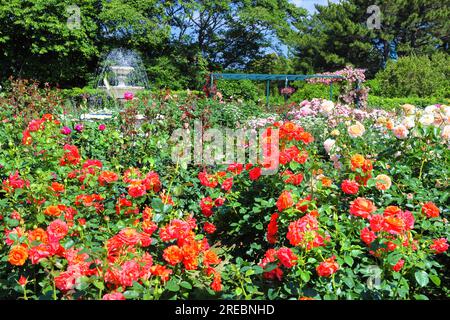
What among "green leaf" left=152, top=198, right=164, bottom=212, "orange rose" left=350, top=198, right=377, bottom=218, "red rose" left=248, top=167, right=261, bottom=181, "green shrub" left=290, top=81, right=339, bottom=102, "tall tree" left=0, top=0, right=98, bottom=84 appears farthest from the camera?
"tall tree" left=0, top=0, right=98, bottom=84

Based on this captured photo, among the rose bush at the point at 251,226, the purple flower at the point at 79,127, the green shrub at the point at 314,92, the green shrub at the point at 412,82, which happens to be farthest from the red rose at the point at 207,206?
the green shrub at the point at 412,82

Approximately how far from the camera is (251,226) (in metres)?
2.09

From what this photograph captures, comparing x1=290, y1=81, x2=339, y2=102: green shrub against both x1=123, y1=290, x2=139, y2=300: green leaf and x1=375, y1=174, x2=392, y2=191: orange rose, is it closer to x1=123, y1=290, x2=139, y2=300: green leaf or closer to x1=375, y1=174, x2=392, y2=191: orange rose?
x1=375, y1=174, x2=392, y2=191: orange rose

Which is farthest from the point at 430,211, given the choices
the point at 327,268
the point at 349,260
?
the point at 327,268

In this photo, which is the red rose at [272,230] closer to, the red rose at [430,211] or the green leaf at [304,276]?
the green leaf at [304,276]

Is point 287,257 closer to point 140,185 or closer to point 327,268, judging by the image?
point 327,268

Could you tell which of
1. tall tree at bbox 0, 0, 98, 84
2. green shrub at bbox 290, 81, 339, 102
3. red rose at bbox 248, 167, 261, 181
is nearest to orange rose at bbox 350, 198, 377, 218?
red rose at bbox 248, 167, 261, 181

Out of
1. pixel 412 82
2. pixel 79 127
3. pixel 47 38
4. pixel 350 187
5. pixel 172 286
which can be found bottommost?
pixel 172 286

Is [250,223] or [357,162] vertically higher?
[357,162]

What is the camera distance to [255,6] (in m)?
23.3

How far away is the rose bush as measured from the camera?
1.50 metres

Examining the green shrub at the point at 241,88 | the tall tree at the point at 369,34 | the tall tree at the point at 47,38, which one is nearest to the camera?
the green shrub at the point at 241,88

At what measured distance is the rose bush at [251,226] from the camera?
59.1 inches
